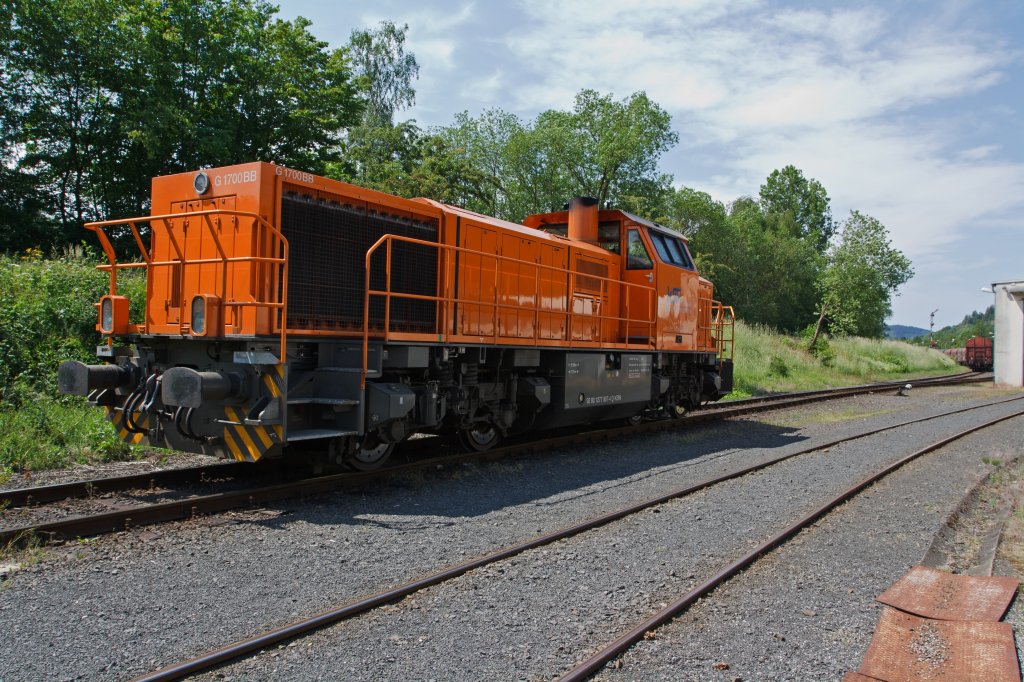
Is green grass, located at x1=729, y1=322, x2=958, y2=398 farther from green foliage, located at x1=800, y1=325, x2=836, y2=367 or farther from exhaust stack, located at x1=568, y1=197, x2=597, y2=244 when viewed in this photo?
exhaust stack, located at x1=568, y1=197, x2=597, y2=244

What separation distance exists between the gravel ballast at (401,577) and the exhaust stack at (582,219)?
443 centimetres

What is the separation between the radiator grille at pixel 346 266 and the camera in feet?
22.5

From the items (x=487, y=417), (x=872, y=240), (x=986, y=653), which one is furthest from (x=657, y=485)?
(x=872, y=240)

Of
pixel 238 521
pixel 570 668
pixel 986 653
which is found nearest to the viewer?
pixel 570 668

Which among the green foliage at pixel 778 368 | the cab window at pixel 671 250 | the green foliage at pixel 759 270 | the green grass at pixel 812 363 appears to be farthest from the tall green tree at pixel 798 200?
the cab window at pixel 671 250

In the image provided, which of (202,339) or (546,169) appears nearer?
(202,339)

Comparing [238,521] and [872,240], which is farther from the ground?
[872,240]

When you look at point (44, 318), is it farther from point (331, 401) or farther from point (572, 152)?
point (572, 152)

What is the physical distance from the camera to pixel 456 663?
346 centimetres

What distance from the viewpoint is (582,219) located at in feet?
36.9

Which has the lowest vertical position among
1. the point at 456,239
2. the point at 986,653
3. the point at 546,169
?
the point at 986,653

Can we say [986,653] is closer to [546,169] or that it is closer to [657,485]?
[657,485]

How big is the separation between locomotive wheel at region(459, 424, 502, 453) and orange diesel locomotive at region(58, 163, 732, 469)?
2 centimetres

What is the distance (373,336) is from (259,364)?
3.85ft
